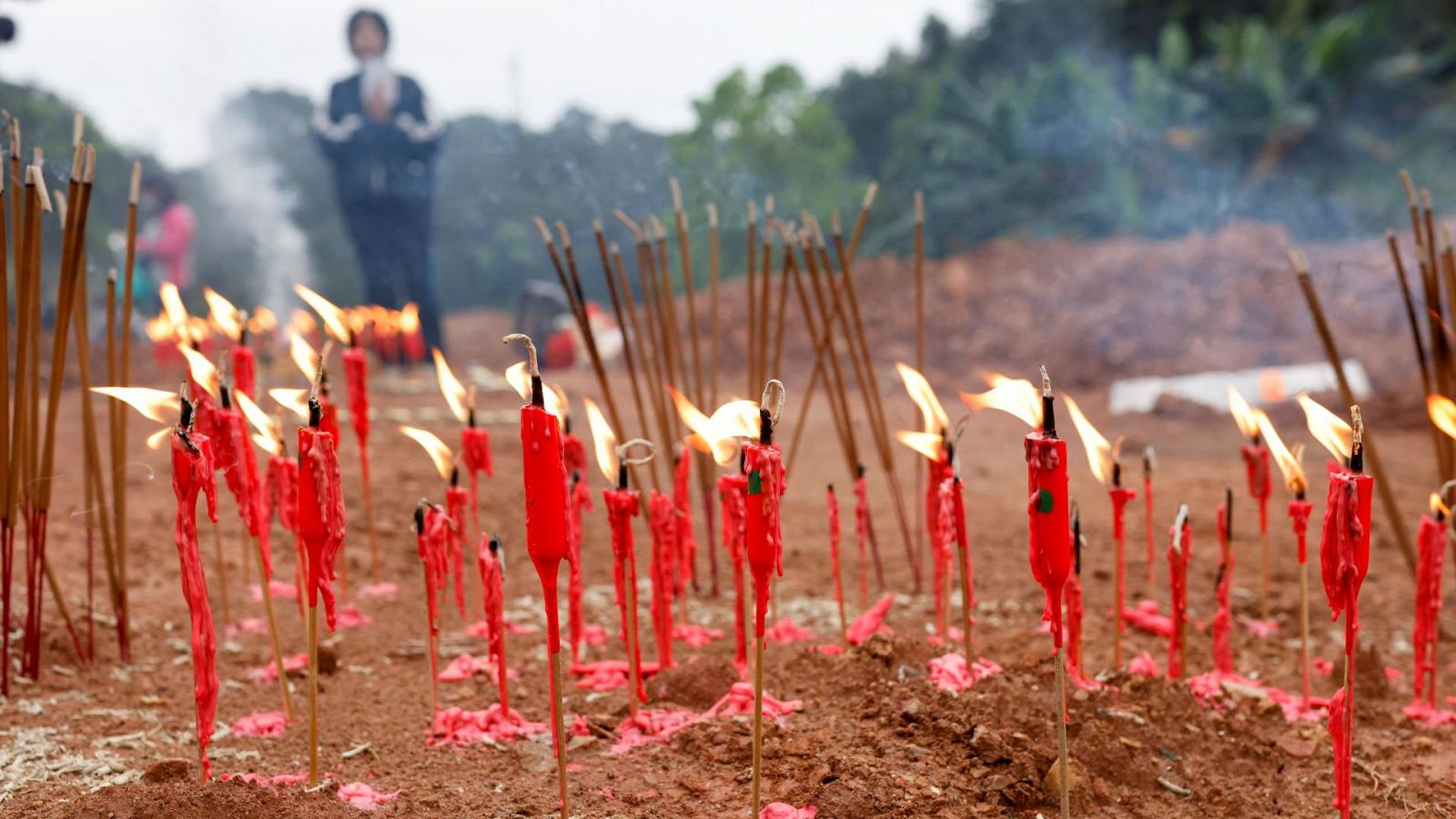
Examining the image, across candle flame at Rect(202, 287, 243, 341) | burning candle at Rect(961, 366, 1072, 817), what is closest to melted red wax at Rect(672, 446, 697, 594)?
candle flame at Rect(202, 287, 243, 341)

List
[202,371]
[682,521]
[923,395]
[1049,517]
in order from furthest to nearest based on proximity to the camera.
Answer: [682,521] < [923,395] < [202,371] < [1049,517]

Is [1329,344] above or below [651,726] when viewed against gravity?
above

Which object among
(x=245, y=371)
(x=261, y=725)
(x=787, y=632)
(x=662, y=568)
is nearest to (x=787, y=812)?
(x=662, y=568)

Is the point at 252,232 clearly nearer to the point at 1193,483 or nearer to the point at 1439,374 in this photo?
the point at 1193,483

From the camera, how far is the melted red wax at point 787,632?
3.68 meters

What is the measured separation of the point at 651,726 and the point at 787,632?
104cm

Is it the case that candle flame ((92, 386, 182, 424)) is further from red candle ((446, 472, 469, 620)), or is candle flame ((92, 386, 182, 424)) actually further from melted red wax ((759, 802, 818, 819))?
melted red wax ((759, 802, 818, 819))

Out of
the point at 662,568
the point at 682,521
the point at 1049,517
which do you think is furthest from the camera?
the point at 682,521

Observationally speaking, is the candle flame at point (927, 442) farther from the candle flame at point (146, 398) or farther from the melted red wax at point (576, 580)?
the candle flame at point (146, 398)

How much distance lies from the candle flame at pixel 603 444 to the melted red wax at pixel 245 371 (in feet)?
4.26

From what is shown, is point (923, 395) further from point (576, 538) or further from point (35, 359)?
point (35, 359)

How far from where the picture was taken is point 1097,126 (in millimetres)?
14375

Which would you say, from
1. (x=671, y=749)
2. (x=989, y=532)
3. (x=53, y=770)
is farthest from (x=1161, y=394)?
(x=53, y=770)

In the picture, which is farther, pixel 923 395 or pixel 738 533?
pixel 738 533
